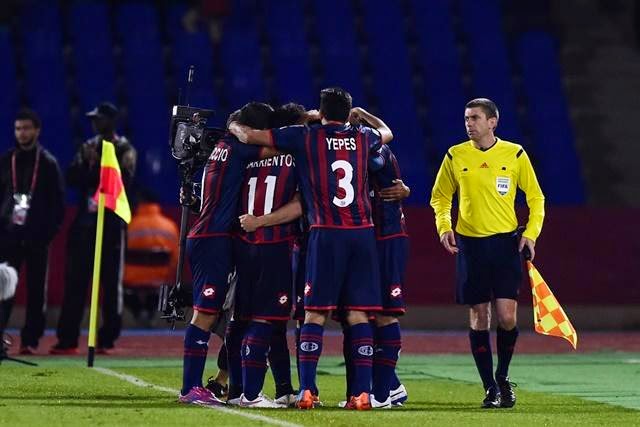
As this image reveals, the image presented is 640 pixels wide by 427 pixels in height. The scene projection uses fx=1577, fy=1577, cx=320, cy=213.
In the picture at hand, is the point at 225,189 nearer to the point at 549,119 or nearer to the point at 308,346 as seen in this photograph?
the point at 308,346

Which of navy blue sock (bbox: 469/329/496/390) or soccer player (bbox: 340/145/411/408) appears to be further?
navy blue sock (bbox: 469/329/496/390)

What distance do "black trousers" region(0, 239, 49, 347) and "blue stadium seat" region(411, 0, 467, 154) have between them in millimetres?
10203

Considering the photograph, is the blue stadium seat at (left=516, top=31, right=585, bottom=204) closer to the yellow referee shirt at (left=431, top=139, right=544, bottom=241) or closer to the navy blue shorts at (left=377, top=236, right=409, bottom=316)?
the yellow referee shirt at (left=431, top=139, right=544, bottom=241)

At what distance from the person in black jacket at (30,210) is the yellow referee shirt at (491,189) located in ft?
18.5

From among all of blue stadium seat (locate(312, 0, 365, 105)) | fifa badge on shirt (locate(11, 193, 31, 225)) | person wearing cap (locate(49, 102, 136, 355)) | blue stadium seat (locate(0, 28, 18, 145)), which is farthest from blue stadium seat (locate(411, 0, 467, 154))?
fifa badge on shirt (locate(11, 193, 31, 225))

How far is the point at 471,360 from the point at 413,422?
20.8 feet

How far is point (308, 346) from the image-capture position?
998 cm

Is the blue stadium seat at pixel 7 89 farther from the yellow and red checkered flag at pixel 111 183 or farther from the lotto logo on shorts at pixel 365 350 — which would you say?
the lotto logo on shorts at pixel 365 350

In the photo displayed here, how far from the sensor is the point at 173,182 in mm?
23203

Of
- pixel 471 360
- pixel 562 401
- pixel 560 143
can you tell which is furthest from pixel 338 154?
pixel 560 143

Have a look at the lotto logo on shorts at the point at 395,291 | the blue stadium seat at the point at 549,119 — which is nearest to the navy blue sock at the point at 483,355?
the lotto logo on shorts at the point at 395,291

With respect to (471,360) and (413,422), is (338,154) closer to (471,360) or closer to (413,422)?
(413,422)

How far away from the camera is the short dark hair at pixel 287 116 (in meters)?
10.7

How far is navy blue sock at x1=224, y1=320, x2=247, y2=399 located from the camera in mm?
10586
